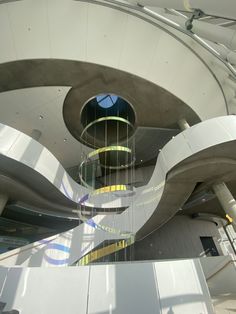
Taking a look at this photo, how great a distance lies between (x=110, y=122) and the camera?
1340cm

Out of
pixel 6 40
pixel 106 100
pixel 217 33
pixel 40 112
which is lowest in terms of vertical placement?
pixel 217 33

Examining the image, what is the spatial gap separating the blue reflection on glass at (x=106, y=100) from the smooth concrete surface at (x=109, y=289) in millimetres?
10407

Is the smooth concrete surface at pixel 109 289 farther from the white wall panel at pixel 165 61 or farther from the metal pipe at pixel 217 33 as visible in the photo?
the white wall panel at pixel 165 61

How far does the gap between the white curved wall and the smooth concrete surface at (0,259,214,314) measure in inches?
359

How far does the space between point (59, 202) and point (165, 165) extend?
263 inches

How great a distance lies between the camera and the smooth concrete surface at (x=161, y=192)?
6.95 meters

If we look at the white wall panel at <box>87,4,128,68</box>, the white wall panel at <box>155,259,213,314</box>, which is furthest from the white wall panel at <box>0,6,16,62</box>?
the white wall panel at <box>155,259,213,314</box>

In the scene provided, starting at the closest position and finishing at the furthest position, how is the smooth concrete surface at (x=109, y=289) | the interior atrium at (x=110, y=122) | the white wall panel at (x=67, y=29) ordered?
the smooth concrete surface at (x=109, y=289)
the interior atrium at (x=110, y=122)
the white wall panel at (x=67, y=29)

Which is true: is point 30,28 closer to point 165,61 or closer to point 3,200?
point 165,61

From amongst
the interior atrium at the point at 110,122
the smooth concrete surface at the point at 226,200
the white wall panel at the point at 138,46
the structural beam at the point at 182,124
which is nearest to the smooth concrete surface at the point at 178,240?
the interior atrium at the point at 110,122

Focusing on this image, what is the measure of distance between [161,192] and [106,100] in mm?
7177

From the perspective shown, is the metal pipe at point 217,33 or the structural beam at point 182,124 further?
the structural beam at point 182,124

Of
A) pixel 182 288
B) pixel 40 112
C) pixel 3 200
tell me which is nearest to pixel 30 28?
pixel 40 112

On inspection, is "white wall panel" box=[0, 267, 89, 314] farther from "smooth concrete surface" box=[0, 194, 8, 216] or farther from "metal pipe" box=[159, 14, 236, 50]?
"metal pipe" box=[159, 14, 236, 50]
